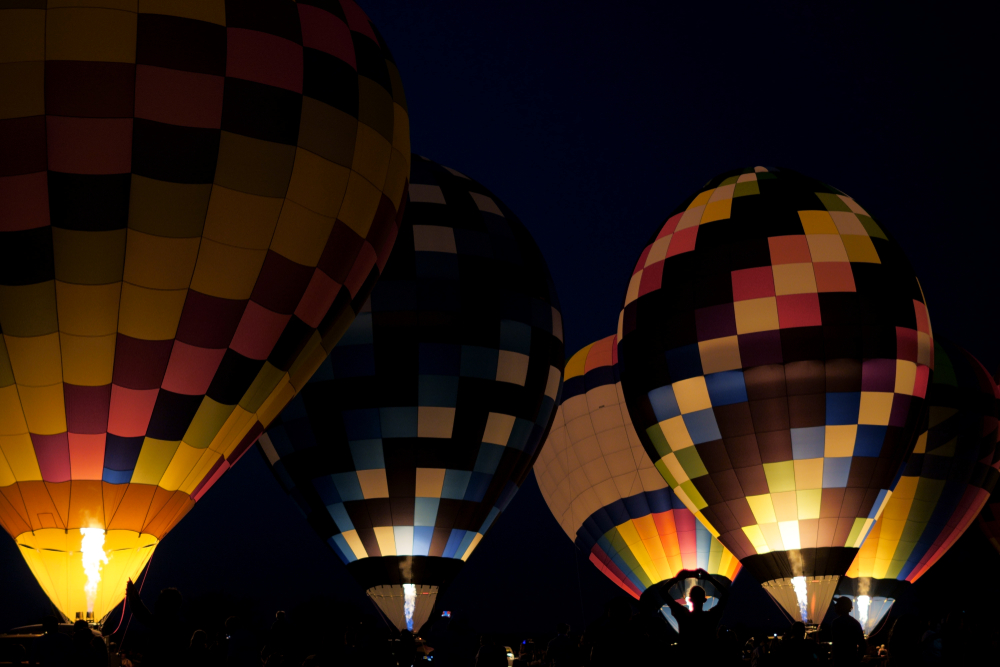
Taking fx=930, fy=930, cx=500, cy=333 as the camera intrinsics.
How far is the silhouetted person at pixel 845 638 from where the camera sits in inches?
205

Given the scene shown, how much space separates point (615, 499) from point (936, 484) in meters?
4.99

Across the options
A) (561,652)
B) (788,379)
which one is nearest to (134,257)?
(561,652)

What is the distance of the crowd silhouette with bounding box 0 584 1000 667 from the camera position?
3.97m

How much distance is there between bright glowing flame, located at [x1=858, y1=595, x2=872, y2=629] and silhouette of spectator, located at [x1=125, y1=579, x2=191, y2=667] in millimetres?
12718

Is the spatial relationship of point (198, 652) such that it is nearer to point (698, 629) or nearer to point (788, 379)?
point (698, 629)

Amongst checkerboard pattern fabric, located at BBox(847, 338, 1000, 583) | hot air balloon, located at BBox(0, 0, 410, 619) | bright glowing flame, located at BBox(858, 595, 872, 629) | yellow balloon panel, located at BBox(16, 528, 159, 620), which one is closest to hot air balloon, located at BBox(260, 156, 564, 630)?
hot air balloon, located at BBox(0, 0, 410, 619)

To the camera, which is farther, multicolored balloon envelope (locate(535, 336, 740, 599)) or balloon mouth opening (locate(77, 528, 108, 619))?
multicolored balloon envelope (locate(535, 336, 740, 599))

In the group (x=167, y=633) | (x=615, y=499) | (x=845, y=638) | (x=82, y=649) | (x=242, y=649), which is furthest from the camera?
(x=615, y=499)

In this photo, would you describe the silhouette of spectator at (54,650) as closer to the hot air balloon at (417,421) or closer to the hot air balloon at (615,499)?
the hot air balloon at (417,421)

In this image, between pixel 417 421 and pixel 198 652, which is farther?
pixel 417 421

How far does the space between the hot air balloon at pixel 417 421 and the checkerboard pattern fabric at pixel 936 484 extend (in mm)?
7211

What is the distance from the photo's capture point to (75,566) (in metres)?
6.06

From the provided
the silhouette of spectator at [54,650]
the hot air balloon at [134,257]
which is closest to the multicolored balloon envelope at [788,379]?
the hot air balloon at [134,257]

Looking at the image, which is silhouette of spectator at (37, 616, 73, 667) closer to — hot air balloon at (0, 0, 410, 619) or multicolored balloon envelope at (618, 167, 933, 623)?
hot air balloon at (0, 0, 410, 619)
